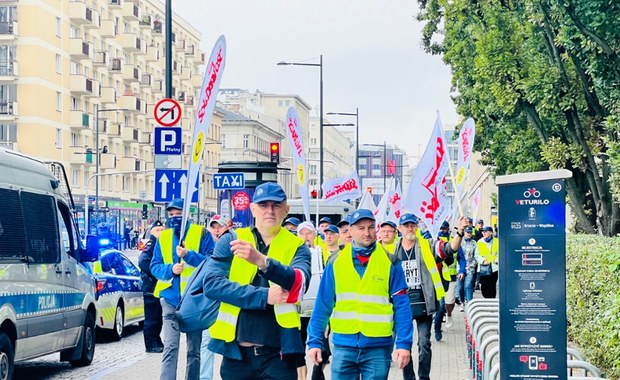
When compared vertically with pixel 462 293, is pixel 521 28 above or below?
above

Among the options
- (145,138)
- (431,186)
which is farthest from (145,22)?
(431,186)

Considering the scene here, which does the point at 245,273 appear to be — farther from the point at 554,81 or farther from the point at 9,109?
the point at 9,109

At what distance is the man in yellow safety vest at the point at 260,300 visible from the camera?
6.38 m


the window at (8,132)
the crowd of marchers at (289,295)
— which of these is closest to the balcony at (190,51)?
the window at (8,132)

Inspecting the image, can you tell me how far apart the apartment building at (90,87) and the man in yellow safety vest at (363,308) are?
53.5m

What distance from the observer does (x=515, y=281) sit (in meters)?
7.75

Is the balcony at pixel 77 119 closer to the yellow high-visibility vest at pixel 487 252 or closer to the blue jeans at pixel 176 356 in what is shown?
the yellow high-visibility vest at pixel 487 252

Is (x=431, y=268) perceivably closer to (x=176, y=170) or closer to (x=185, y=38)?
(x=176, y=170)

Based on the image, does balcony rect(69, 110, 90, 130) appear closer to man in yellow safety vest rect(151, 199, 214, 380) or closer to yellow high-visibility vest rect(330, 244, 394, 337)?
man in yellow safety vest rect(151, 199, 214, 380)

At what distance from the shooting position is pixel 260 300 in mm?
6359

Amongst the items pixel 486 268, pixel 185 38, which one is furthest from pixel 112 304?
pixel 185 38

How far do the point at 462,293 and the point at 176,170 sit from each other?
8.85 m

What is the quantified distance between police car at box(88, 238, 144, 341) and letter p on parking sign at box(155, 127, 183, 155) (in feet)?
5.54

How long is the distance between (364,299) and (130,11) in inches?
3201
